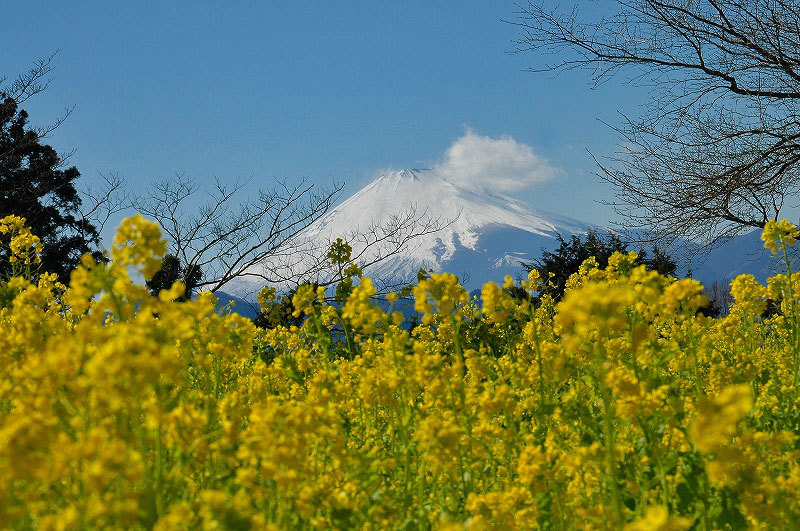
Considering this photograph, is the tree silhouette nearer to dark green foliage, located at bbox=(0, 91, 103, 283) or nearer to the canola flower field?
dark green foliage, located at bbox=(0, 91, 103, 283)

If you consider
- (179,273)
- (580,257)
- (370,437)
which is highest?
(580,257)

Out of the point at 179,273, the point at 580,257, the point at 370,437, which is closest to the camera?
the point at 370,437

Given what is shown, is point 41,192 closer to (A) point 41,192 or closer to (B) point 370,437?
(A) point 41,192

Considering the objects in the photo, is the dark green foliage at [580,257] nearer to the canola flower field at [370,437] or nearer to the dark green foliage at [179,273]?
the dark green foliage at [179,273]

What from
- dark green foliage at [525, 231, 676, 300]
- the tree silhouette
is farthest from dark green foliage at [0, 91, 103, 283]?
dark green foliage at [525, 231, 676, 300]

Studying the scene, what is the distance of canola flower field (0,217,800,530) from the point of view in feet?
4.07

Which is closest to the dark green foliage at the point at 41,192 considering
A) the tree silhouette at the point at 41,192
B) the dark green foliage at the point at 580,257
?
the tree silhouette at the point at 41,192

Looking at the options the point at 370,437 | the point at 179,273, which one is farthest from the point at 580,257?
the point at 370,437

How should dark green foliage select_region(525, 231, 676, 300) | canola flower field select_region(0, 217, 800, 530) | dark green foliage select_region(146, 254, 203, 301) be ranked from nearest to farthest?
canola flower field select_region(0, 217, 800, 530) < dark green foliage select_region(146, 254, 203, 301) < dark green foliage select_region(525, 231, 676, 300)

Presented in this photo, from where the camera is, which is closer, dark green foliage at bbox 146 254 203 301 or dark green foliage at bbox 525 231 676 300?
dark green foliage at bbox 146 254 203 301

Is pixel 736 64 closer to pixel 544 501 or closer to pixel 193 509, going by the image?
pixel 544 501

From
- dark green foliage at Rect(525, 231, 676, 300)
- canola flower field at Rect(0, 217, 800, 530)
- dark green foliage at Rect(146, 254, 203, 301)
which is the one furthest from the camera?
dark green foliage at Rect(525, 231, 676, 300)

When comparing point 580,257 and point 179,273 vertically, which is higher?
point 580,257

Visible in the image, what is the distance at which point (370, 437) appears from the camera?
299 cm
